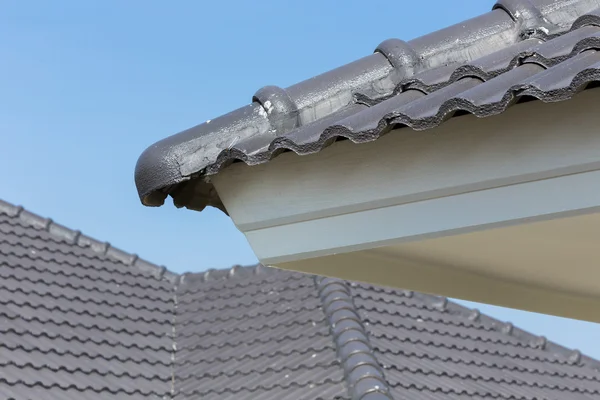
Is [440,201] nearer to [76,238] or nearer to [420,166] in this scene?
[420,166]

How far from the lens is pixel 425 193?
8.20 ft

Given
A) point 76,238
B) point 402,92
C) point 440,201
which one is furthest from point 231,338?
point 440,201

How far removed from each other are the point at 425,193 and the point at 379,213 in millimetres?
157

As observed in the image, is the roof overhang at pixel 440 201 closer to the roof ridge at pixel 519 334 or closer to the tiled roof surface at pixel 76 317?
the tiled roof surface at pixel 76 317

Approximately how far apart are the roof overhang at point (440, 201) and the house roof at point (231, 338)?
4.13 meters

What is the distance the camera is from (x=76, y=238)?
35.1 ft

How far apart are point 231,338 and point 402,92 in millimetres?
6434

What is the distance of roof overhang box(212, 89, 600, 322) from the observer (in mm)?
2324

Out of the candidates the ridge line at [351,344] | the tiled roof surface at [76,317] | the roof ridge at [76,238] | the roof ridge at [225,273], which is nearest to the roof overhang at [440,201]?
the ridge line at [351,344]

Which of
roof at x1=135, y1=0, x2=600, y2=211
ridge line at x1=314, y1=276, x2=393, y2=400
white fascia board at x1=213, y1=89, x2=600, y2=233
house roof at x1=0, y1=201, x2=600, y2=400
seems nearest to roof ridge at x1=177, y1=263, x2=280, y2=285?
house roof at x1=0, y1=201, x2=600, y2=400

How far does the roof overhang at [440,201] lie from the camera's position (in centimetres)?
232

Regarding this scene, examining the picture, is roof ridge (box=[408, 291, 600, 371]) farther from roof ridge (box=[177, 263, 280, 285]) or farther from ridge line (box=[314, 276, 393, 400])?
roof ridge (box=[177, 263, 280, 285])

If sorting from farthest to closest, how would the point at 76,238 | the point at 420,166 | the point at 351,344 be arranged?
the point at 76,238, the point at 351,344, the point at 420,166

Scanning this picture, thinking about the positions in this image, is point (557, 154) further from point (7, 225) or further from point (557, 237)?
point (7, 225)
